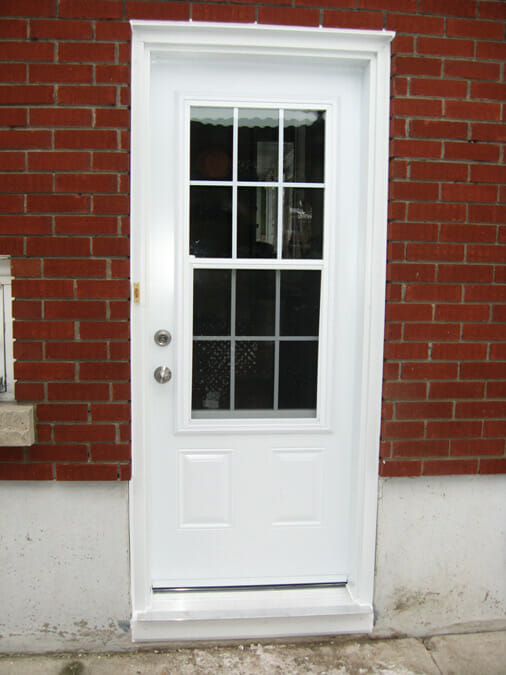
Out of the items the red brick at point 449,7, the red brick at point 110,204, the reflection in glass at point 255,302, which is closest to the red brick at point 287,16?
the red brick at point 449,7

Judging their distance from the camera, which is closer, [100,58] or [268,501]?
[100,58]

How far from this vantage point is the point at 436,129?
2.35m

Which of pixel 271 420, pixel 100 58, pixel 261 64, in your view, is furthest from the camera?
pixel 271 420

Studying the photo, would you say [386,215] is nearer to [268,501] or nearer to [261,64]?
[261,64]

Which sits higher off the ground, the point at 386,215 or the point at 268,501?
the point at 386,215

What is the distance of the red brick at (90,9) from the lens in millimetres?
2193

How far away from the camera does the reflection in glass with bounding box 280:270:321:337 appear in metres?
2.50

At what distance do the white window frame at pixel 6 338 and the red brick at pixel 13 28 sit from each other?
935mm

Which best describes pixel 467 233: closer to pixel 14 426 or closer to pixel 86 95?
pixel 86 95

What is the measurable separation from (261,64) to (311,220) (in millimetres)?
710

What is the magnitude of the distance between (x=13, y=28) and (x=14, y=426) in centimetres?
163

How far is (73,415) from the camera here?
2.34 meters

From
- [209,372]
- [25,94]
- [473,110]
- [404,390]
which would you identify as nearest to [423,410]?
[404,390]

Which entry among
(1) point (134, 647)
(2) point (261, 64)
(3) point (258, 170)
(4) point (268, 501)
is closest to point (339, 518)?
(4) point (268, 501)
